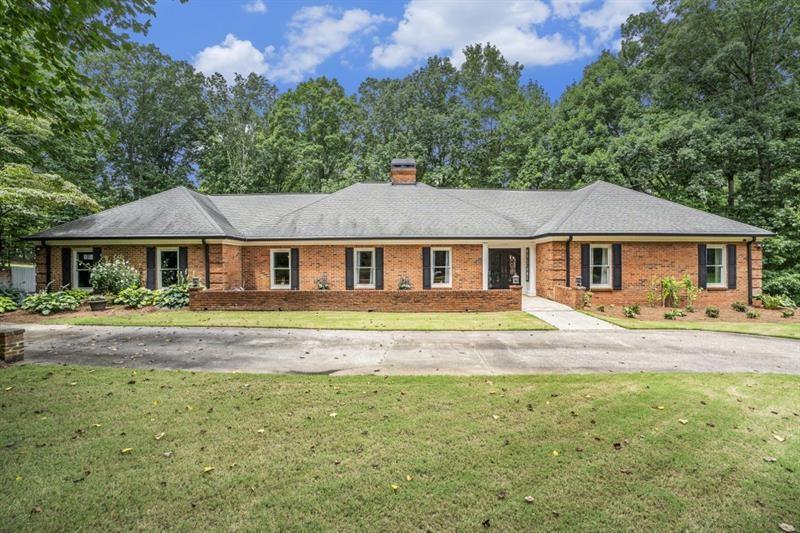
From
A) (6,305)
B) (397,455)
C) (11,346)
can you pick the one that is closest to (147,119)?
→ (6,305)

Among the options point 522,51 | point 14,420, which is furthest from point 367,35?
point 522,51

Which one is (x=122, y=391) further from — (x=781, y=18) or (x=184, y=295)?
(x=781, y=18)

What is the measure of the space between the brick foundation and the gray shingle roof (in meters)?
8.71

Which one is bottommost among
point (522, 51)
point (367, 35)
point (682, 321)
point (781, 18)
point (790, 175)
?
point (682, 321)

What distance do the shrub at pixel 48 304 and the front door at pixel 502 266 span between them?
1706 cm

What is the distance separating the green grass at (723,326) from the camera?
10.3 meters

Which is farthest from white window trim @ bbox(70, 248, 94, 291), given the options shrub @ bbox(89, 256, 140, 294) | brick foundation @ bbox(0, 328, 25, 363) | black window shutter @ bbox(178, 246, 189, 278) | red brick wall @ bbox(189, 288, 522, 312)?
brick foundation @ bbox(0, 328, 25, 363)

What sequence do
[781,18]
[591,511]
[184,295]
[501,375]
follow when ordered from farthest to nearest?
[781,18] < [184,295] < [501,375] < [591,511]

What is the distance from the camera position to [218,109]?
3791 cm

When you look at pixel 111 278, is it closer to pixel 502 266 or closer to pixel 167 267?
pixel 167 267

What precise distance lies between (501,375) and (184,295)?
42.1 feet

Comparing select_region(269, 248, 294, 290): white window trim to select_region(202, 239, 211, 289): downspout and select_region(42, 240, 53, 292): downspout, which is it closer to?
select_region(202, 239, 211, 289): downspout

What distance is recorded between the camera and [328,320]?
39.2ft

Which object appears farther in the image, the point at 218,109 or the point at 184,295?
the point at 218,109
